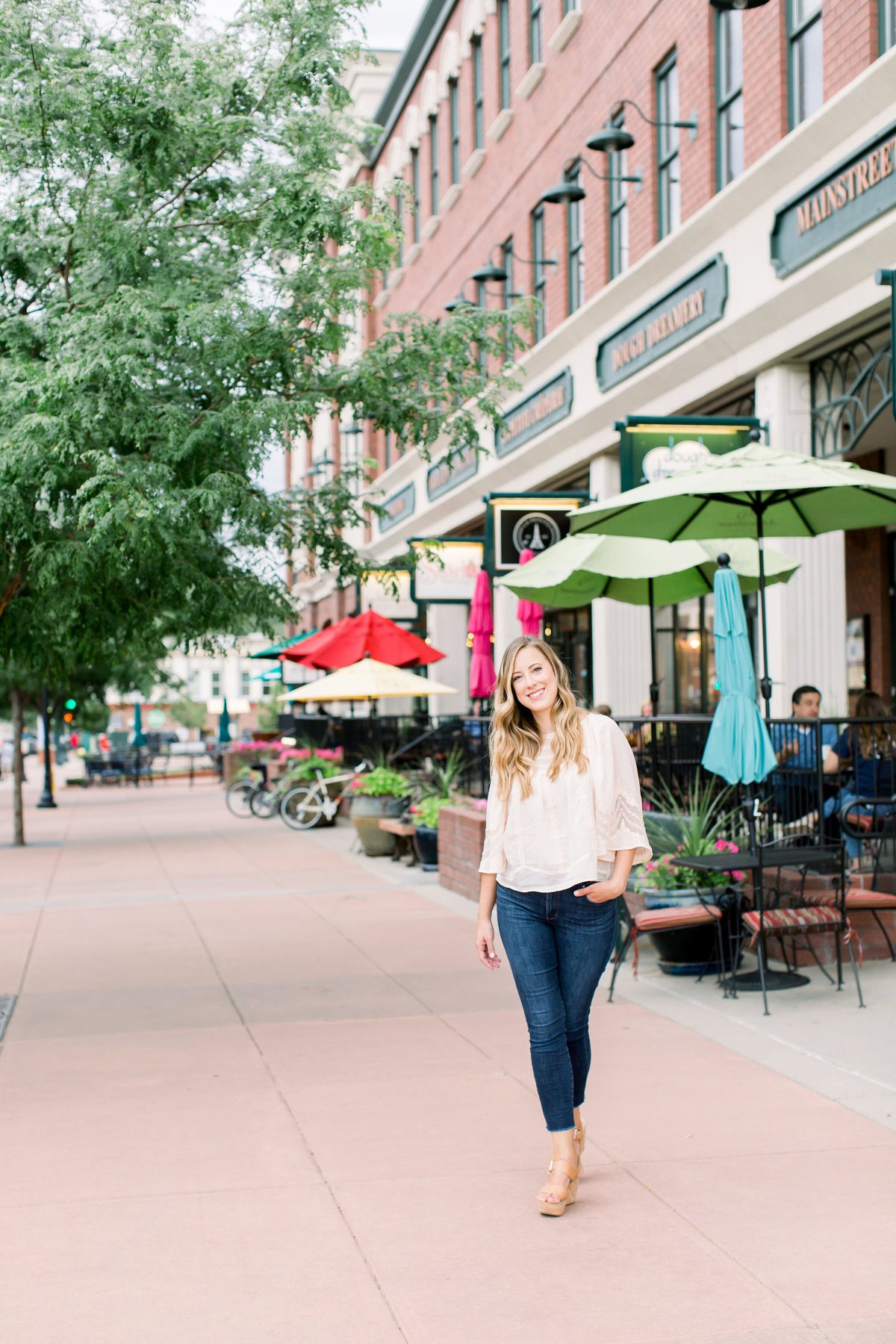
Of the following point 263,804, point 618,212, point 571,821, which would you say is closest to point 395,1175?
point 571,821

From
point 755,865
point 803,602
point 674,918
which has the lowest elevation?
point 674,918

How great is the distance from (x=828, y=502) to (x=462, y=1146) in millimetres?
5792

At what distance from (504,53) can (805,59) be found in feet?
36.9

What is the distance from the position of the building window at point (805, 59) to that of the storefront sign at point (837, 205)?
88cm

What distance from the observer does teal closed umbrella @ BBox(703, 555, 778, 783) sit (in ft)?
26.5

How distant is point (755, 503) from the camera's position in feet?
30.7

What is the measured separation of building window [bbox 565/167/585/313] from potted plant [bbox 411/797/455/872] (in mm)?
8164

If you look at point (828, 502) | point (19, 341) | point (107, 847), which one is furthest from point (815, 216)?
point (107, 847)

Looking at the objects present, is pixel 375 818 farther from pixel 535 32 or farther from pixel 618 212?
pixel 535 32

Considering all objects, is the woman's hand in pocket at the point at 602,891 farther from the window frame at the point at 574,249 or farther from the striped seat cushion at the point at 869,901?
the window frame at the point at 574,249

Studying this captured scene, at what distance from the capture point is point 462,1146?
5492mm

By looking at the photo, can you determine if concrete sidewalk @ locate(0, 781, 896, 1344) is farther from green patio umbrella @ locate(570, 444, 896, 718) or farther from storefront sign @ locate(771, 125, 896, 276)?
storefront sign @ locate(771, 125, 896, 276)

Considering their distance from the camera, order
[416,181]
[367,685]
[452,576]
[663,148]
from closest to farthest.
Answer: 1. [663,148]
2. [367,685]
3. [452,576]
4. [416,181]

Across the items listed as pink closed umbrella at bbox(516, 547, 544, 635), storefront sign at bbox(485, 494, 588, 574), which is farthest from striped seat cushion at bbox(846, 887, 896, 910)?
storefront sign at bbox(485, 494, 588, 574)
